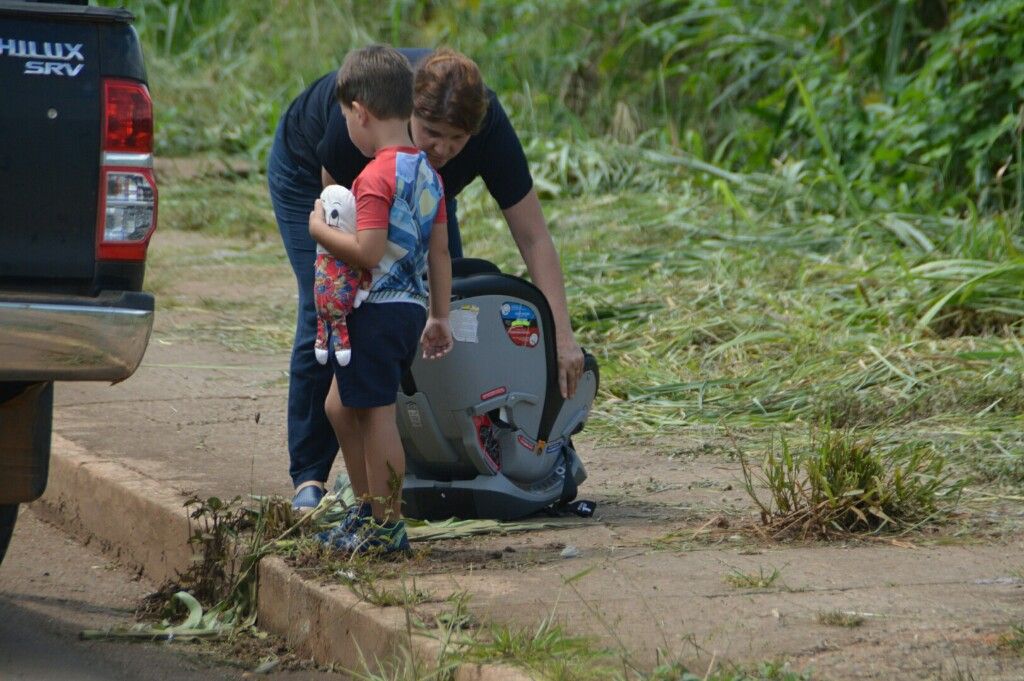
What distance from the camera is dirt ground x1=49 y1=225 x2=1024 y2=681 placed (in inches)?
120

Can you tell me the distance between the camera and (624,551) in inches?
153

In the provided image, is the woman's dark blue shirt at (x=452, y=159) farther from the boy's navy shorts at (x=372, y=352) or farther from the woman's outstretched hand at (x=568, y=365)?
the boy's navy shorts at (x=372, y=352)

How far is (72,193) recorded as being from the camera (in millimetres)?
3227

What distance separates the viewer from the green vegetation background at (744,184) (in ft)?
19.0

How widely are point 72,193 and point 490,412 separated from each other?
1417mm

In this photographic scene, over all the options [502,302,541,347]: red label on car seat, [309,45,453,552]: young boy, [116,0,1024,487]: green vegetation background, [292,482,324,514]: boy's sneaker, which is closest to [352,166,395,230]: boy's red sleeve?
[309,45,453,552]: young boy

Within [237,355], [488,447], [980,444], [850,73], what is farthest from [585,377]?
[850,73]

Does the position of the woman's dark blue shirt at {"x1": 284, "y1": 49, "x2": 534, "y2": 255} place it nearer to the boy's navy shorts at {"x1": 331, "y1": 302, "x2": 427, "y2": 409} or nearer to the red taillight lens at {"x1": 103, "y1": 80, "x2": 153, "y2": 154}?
the boy's navy shorts at {"x1": 331, "y1": 302, "x2": 427, "y2": 409}

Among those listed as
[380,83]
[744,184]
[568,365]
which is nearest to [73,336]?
[380,83]

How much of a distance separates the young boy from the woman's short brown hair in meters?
0.10

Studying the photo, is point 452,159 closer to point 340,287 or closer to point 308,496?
point 340,287

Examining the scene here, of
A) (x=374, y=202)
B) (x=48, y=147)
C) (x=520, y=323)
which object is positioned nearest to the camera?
(x=48, y=147)

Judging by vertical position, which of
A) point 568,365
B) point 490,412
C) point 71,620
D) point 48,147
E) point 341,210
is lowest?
point 71,620

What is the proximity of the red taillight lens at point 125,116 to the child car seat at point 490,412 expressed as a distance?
108 centimetres
